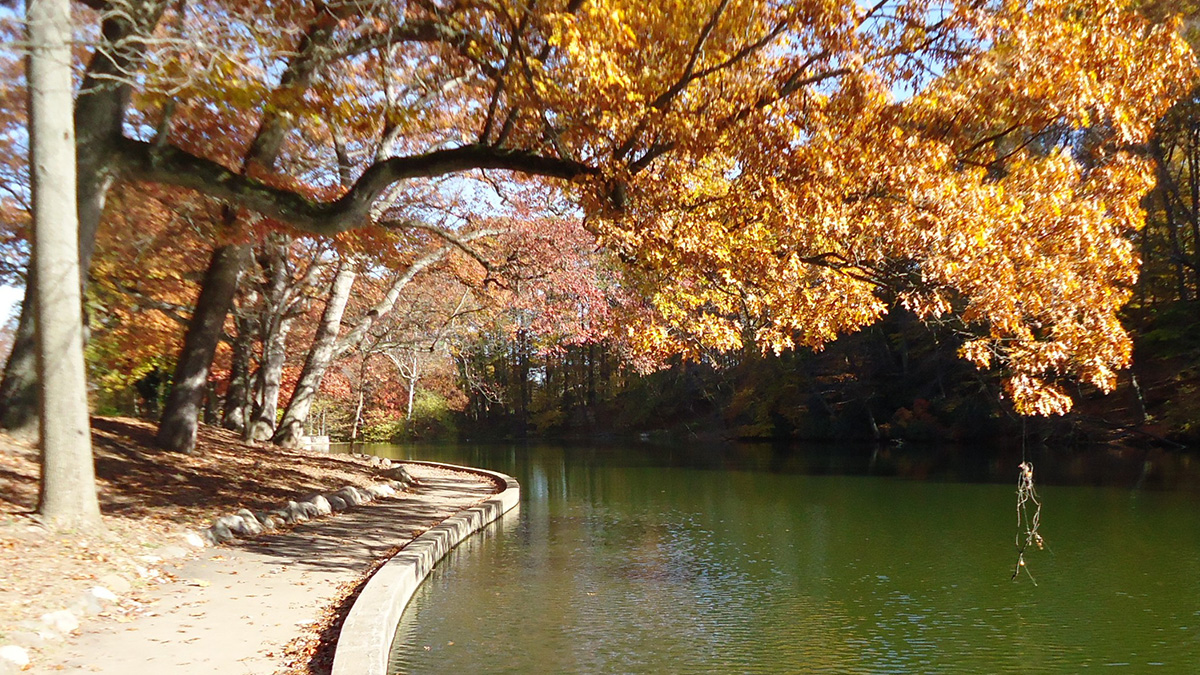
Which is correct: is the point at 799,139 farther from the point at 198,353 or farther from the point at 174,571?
the point at 198,353

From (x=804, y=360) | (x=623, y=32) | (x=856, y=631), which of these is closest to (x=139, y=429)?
(x=623, y=32)

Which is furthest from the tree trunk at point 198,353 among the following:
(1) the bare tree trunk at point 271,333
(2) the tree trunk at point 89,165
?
(1) the bare tree trunk at point 271,333

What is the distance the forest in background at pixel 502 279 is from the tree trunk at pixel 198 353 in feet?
0.25

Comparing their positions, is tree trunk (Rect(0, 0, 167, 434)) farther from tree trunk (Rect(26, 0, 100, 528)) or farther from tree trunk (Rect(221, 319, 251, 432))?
tree trunk (Rect(221, 319, 251, 432))

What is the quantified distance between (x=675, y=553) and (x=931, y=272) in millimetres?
4177

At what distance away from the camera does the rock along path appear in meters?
4.68

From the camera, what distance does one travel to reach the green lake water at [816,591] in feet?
19.8

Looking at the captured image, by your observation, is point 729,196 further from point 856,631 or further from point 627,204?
point 856,631

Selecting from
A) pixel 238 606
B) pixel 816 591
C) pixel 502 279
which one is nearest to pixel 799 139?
pixel 816 591

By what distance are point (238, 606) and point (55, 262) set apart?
271cm

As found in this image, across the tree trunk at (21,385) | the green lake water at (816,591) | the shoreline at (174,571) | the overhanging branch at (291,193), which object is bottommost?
the green lake water at (816,591)

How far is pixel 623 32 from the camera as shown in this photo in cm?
689

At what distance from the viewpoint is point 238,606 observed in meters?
5.92

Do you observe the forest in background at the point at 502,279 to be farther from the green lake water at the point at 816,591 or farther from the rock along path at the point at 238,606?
the rock along path at the point at 238,606
